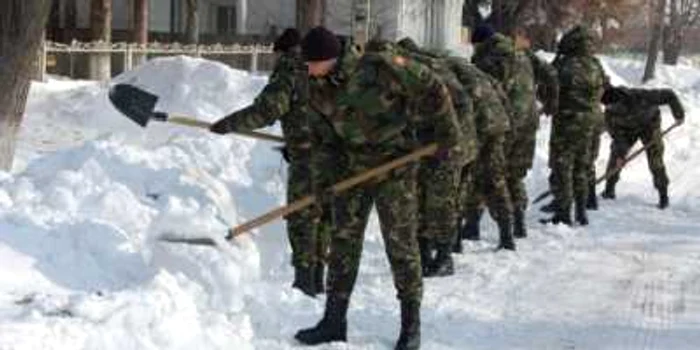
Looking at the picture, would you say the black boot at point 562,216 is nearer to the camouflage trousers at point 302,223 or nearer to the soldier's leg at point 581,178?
the soldier's leg at point 581,178

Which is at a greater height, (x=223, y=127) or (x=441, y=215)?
(x=223, y=127)

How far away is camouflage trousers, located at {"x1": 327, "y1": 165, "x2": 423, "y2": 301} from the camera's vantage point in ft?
20.3

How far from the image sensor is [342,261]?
20.9 ft

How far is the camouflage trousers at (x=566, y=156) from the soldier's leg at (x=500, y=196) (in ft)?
4.47

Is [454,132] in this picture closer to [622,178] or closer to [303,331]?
[303,331]

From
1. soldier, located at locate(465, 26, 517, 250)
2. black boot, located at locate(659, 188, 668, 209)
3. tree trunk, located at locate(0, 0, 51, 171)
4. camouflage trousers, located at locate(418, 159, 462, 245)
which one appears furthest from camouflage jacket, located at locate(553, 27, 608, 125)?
tree trunk, located at locate(0, 0, 51, 171)

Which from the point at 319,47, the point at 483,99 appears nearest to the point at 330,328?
the point at 319,47

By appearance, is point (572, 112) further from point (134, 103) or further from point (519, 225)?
point (134, 103)

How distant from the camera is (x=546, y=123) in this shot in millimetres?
20766

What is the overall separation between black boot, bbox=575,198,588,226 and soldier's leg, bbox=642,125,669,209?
1.94 meters

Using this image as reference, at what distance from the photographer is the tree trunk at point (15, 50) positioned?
997 centimetres

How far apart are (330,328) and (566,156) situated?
16.8ft

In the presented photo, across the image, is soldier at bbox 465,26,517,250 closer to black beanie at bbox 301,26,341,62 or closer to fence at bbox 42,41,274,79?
black beanie at bbox 301,26,341,62

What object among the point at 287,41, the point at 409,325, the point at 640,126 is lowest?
the point at 409,325
